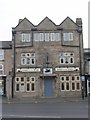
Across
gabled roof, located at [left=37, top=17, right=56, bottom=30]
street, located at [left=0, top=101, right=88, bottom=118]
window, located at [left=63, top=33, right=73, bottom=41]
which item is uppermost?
gabled roof, located at [left=37, top=17, right=56, bottom=30]

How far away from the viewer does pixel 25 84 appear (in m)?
43.5

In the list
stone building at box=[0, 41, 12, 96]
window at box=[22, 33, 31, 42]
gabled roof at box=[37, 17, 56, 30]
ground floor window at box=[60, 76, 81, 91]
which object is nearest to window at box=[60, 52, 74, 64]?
ground floor window at box=[60, 76, 81, 91]

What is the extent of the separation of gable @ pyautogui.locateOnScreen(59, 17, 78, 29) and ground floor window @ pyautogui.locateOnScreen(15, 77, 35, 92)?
8.71 metres

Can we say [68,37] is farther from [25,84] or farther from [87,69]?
[25,84]

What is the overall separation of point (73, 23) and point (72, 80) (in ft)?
26.8

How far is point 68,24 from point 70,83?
8491 mm

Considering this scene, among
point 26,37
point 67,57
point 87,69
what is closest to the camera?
point 67,57

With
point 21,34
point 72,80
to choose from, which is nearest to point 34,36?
point 21,34

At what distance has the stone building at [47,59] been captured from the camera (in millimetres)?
43062

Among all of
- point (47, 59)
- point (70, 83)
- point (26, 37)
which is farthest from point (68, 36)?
point (70, 83)

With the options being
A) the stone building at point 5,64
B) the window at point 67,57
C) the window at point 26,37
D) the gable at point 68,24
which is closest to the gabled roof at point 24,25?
the window at point 26,37

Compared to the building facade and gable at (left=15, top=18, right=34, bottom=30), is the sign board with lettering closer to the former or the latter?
the building facade

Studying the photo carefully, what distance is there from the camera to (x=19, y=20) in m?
47.6

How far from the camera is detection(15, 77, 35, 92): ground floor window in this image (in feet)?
142
